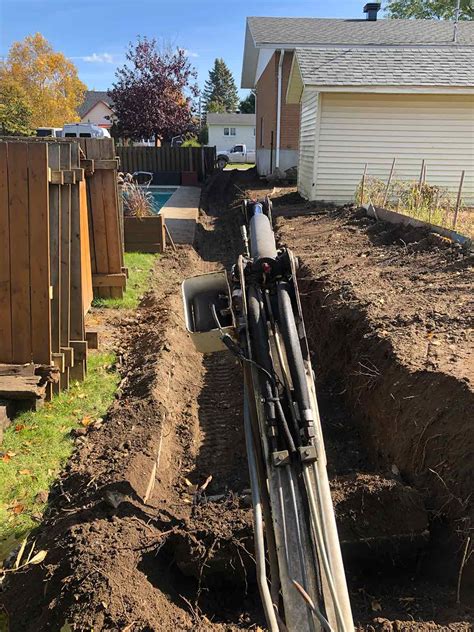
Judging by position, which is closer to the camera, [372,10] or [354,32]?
[354,32]

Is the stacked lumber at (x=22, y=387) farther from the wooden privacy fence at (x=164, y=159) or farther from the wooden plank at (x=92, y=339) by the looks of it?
the wooden privacy fence at (x=164, y=159)

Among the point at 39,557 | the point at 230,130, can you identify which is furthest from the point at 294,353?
the point at 230,130

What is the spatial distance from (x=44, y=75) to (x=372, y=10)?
34710mm

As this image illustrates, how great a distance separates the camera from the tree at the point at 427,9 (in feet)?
140

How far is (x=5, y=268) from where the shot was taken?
15.3 ft

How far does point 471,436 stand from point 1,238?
389cm

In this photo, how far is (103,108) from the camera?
226ft

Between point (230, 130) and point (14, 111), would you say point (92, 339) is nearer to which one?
point (14, 111)

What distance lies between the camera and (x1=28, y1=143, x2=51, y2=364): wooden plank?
15.0 ft

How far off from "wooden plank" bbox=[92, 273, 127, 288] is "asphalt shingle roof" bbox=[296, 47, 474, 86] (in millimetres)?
7724

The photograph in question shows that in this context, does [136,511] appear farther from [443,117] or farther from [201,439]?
[443,117]

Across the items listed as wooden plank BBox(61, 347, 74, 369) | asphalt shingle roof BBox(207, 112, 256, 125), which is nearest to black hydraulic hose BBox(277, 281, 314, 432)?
wooden plank BBox(61, 347, 74, 369)

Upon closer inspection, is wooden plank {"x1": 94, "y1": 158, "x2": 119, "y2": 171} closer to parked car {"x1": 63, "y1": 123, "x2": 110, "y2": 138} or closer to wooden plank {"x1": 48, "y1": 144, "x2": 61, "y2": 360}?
wooden plank {"x1": 48, "y1": 144, "x2": 61, "y2": 360}

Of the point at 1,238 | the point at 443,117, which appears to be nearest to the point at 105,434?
the point at 1,238
